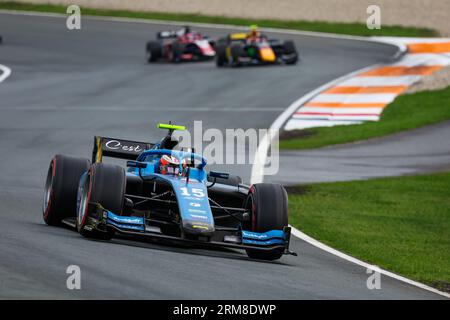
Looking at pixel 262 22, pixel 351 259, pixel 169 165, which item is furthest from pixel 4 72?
pixel 351 259

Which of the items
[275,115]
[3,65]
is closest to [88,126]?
[275,115]

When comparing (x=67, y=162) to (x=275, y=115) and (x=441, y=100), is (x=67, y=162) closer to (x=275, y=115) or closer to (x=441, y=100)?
(x=275, y=115)

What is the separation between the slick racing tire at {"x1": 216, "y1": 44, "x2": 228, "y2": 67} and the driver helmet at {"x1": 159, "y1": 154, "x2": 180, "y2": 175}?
24044 millimetres

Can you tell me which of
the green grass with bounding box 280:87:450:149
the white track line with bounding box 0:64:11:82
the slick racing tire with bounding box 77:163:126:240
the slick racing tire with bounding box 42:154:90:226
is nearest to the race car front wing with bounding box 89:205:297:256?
the slick racing tire with bounding box 77:163:126:240

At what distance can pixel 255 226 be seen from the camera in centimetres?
1244

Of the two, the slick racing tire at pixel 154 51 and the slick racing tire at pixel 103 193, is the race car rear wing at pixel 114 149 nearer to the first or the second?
the slick racing tire at pixel 103 193

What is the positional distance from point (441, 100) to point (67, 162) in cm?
1756

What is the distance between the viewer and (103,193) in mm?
Answer: 11984

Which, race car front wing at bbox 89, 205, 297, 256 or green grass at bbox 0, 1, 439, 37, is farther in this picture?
green grass at bbox 0, 1, 439, 37

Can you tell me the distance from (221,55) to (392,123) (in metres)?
11.3

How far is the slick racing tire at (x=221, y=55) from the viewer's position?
36.9 metres

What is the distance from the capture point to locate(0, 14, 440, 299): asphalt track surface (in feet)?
31.3

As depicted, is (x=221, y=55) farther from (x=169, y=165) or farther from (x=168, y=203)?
(x=168, y=203)

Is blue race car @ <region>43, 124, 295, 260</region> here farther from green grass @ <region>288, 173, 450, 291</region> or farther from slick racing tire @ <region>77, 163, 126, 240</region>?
green grass @ <region>288, 173, 450, 291</region>
